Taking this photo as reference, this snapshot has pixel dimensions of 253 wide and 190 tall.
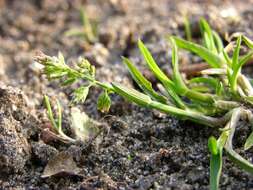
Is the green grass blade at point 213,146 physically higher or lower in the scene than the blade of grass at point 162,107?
lower

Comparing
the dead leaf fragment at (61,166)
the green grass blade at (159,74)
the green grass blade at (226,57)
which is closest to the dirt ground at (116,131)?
the dead leaf fragment at (61,166)

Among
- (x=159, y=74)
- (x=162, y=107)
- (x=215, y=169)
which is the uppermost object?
(x=159, y=74)

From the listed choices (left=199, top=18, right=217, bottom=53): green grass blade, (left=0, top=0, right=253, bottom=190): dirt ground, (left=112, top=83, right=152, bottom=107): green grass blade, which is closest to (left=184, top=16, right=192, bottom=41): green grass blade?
(left=0, top=0, right=253, bottom=190): dirt ground

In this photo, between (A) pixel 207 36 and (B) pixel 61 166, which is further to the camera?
(A) pixel 207 36

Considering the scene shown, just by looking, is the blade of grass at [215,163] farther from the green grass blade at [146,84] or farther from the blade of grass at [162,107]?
the green grass blade at [146,84]

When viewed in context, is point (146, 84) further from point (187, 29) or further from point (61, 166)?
point (187, 29)

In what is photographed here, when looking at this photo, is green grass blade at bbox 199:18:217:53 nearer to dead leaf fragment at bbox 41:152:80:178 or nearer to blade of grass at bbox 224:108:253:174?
blade of grass at bbox 224:108:253:174

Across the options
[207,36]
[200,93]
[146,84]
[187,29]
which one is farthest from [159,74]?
[187,29]
